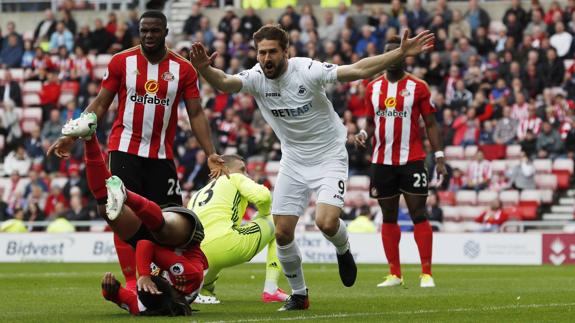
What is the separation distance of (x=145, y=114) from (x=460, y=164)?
14663mm

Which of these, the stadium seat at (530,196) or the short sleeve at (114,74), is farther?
the stadium seat at (530,196)

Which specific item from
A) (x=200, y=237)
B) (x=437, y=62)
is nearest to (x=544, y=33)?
(x=437, y=62)

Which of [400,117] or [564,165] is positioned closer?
[400,117]

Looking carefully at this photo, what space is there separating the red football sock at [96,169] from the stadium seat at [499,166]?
51.6 feet

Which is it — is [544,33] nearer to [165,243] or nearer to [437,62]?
[437,62]

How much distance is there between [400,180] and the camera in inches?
570

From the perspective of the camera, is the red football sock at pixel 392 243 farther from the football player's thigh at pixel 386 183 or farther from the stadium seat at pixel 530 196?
the stadium seat at pixel 530 196

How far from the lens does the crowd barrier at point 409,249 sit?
2158cm

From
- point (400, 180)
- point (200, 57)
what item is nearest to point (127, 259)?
point (200, 57)

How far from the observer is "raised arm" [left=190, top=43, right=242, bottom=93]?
10.3 meters

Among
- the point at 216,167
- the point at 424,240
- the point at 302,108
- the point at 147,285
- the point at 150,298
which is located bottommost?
the point at 424,240

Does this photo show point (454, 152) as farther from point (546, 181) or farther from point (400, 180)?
point (400, 180)

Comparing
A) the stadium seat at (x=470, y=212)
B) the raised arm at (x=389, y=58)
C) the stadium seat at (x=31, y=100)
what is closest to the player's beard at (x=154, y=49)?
the raised arm at (x=389, y=58)

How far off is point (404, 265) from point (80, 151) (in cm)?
995
